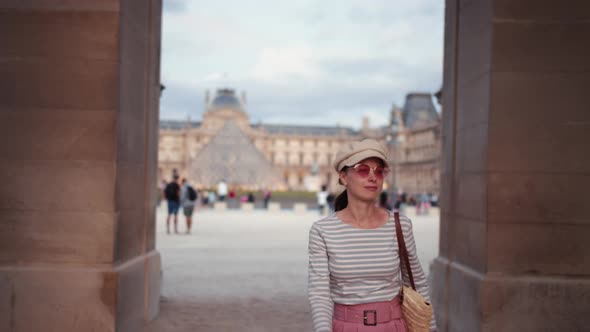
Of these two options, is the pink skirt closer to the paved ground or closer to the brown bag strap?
the brown bag strap

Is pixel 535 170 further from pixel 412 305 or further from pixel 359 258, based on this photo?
pixel 359 258

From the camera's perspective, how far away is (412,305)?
7.18 ft

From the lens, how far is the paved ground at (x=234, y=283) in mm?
5043

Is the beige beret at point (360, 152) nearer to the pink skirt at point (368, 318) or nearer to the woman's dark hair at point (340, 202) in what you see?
the woman's dark hair at point (340, 202)

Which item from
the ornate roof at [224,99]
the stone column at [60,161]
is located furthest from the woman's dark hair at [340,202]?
the ornate roof at [224,99]

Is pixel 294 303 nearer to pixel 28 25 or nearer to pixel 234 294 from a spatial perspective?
pixel 234 294

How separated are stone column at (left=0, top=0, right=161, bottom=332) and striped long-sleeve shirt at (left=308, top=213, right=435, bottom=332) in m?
2.06

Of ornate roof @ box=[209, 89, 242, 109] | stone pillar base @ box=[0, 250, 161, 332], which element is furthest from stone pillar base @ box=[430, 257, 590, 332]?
ornate roof @ box=[209, 89, 242, 109]

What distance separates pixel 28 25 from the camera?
3.82 meters

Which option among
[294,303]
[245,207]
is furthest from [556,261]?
[245,207]

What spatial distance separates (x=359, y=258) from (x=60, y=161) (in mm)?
2453

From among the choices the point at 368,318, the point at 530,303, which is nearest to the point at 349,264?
the point at 368,318

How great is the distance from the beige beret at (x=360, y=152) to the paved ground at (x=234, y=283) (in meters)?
2.92

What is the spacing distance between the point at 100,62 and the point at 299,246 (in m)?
8.06
